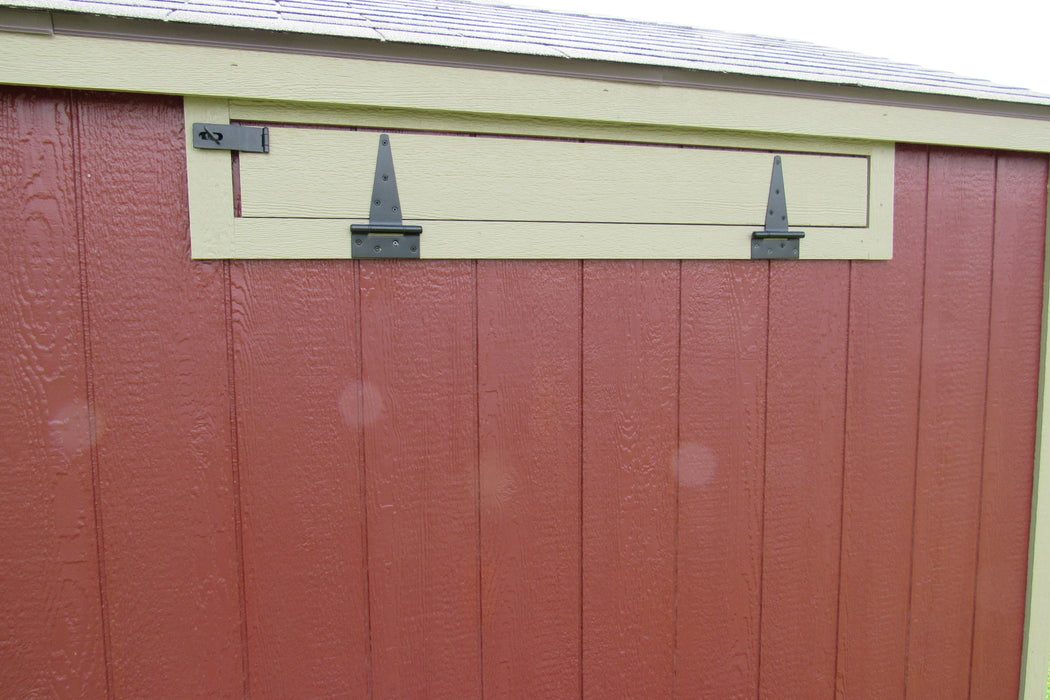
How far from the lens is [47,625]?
4.00ft

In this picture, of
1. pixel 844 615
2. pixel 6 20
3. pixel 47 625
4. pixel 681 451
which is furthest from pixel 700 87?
pixel 47 625

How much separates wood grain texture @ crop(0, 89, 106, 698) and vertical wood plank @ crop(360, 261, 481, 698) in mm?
527

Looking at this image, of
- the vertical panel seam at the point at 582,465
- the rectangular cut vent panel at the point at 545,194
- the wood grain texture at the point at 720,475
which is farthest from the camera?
the wood grain texture at the point at 720,475

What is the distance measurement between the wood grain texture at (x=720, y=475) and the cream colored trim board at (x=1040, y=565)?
983 millimetres

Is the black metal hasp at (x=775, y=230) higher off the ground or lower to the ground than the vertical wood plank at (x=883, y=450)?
higher

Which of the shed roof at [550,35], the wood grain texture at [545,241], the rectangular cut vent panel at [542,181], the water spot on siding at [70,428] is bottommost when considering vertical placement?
the water spot on siding at [70,428]

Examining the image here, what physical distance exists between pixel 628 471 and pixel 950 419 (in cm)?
103

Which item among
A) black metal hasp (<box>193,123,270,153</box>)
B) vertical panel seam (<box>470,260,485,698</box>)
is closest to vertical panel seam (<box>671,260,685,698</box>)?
vertical panel seam (<box>470,260,485,698</box>)

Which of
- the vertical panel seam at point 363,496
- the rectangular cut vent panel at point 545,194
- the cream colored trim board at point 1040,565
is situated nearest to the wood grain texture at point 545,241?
the rectangular cut vent panel at point 545,194

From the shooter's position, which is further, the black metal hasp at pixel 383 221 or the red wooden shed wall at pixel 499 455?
the black metal hasp at pixel 383 221

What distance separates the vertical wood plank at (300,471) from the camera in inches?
51.3

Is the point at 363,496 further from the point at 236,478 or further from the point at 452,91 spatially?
A: the point at 452,91

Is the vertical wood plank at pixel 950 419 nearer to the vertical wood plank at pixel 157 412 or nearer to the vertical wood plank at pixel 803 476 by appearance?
the vertical wood plank at pixel 803 476

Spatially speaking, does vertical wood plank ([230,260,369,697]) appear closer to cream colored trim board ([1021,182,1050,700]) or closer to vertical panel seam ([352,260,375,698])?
vertical panel seam ([352,260,375,698])
